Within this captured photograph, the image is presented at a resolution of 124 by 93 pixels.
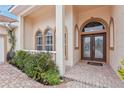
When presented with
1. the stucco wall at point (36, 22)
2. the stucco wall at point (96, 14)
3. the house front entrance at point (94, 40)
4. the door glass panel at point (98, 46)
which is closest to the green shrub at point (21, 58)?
the stucco wall at point (36, 22)

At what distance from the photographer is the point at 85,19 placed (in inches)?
454

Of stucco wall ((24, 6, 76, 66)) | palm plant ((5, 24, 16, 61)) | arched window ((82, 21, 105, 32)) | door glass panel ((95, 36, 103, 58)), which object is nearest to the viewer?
arched window ((82, 21, 105, 32))

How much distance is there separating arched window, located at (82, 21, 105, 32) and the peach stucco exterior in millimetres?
487

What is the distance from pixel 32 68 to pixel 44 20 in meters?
6.62

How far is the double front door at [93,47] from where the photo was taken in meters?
11.2

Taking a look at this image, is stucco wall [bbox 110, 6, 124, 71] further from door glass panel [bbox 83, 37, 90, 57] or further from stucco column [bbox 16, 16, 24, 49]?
stucco column [bbox 16, 16, 24, 49]

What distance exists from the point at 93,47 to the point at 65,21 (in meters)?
3.36

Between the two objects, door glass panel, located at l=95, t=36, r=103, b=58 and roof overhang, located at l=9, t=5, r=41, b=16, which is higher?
roof overhang, located at l=9, t=5, r=41, b=16

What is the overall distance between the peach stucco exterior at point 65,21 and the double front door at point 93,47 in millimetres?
534

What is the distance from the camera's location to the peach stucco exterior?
779 cm

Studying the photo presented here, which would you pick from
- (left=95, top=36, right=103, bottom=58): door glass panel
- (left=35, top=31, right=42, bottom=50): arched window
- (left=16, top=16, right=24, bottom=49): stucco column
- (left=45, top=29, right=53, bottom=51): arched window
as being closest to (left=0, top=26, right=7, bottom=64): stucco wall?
(left=16, top=16, right=24, bottom=49): stucco column

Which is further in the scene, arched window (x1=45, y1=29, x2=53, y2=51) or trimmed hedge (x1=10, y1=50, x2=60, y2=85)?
arched window (x1=45, y1=29, x2=53, y2=51)

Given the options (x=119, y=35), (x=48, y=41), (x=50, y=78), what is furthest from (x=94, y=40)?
(x=50, y=78)

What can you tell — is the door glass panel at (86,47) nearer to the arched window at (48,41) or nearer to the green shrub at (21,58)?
the arched window at (48,41)
